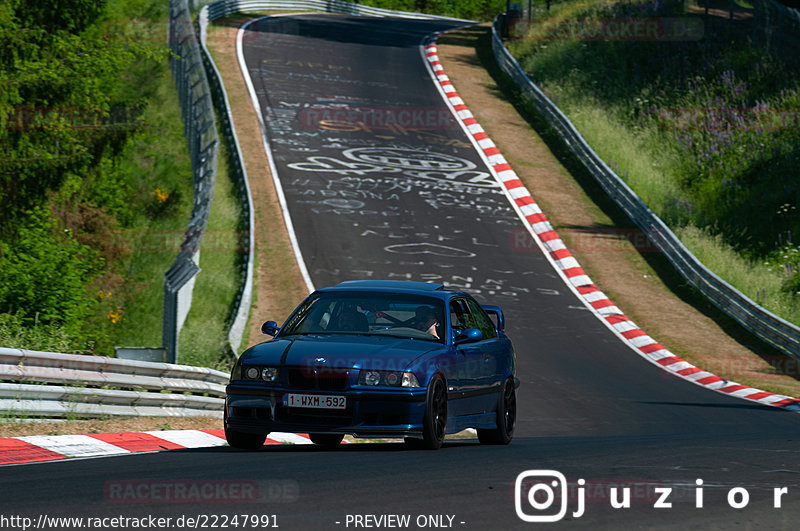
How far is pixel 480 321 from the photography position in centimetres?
1130

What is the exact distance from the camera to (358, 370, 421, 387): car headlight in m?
9.12

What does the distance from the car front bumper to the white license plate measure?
26 mm

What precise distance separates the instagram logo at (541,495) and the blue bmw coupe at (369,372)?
150 cm

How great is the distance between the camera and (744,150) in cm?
3503

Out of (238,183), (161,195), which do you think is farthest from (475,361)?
(161,195)

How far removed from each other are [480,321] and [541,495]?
4.34m

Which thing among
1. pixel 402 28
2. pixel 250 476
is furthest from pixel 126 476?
pixel 402 28

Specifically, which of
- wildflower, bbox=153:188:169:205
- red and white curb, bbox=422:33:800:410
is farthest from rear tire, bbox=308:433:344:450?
wildflower, bbox=153:188:169:205

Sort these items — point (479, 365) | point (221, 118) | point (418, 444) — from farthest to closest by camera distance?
point (221, 118)
point (479, 365)
point (418, 444)

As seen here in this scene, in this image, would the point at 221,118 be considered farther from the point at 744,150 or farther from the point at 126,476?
the point at 126,476

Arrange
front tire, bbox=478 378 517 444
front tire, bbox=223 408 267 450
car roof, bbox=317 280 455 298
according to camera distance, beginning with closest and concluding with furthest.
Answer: front tire, bbox=223 408 267 450, car roof, bbox=317 280 455 298, front tire, bbox=478 378 517 444

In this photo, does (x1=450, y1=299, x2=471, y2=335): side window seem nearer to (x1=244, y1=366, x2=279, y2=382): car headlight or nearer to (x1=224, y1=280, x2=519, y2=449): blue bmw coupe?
(x1=224, y1=280, x2=519, y2=449): blue bmw coupe

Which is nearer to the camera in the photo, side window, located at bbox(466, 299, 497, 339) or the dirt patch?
side window, located at bbox(466, 299, 497, 339)

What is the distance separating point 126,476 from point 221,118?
30598 millimetres
